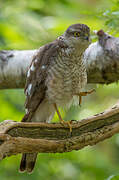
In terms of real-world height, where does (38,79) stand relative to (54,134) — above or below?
above

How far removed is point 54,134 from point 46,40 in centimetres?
263

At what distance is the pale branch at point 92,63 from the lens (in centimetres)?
386

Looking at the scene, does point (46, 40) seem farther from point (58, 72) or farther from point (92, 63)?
point (58, 72)

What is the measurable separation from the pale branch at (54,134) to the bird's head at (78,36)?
759 mm

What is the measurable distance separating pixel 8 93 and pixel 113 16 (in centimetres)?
218

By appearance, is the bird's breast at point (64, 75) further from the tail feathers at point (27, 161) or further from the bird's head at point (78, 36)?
the tail feathers at point (27, 161)

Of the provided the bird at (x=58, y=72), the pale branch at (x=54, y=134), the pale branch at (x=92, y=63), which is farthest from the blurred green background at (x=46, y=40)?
the pale branch at (x=54, y=134)

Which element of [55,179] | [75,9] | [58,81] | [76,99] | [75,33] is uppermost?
[75,9]

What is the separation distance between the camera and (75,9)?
545 cm

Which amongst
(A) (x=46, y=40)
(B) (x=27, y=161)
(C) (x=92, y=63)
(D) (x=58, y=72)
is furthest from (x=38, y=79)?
(A) (x=46, y=40)

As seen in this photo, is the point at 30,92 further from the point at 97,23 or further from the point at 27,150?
the point at 97,23

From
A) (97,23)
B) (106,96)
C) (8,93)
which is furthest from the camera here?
(106,96)

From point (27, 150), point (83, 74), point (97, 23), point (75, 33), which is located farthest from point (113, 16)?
point (27, 150)

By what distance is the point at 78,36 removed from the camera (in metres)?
3.67
